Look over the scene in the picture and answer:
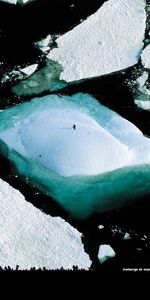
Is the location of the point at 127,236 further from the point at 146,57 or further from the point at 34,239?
the point at 146,57

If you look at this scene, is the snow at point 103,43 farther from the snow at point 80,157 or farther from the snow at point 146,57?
the snow at point 80,157

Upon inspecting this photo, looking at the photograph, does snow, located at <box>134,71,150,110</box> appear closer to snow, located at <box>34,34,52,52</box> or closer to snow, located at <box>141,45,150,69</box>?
snow, located at <box>141,45,150,69</box>

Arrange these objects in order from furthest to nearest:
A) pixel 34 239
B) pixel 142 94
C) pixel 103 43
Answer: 1. pixel 103 43
2. pixel 142 94
3. pixel 34 239

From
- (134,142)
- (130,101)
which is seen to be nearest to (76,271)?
(134,142)

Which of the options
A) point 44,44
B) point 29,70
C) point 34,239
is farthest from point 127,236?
point 44,44

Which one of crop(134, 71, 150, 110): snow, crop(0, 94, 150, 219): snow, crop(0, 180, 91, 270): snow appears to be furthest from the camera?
crop(134, 71, 150, 110): snow

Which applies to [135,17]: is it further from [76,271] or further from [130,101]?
[76,271]

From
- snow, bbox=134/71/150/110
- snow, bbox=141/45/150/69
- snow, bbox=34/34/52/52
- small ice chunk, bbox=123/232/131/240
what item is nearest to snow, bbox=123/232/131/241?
small ice chunk, bbox=123/232/131/240

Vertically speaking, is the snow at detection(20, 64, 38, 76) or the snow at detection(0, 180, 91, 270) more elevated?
the snow at detection(20, 64, 38, 76)

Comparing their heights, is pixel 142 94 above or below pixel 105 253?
above
